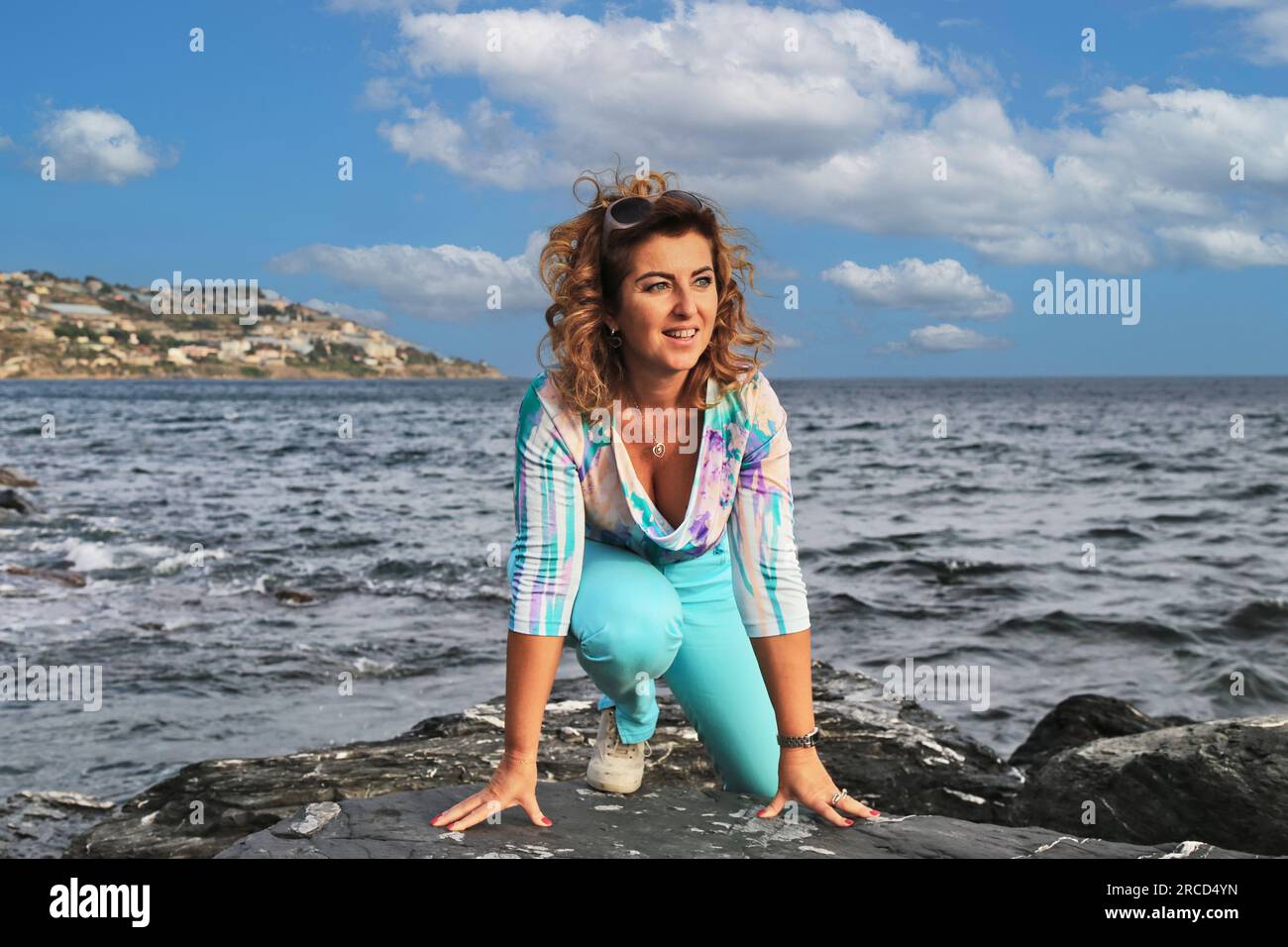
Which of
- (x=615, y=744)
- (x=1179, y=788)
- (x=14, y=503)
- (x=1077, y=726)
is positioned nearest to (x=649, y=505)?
(x=615, y=744)

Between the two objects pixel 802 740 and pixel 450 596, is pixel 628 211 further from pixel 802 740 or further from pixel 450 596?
pixel 450 596

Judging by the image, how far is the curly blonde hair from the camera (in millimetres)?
3262

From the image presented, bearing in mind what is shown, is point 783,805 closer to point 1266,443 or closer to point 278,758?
point 278,758

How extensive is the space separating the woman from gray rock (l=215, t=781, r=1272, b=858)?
0.10 metres

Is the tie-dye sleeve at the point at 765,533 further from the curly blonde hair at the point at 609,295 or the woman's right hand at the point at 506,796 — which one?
the woman's right hand at the point at 506,796

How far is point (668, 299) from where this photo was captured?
3.25 metres

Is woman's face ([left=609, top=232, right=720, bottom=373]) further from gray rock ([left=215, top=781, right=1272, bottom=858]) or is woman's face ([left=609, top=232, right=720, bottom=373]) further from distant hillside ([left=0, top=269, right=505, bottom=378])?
distant hillside ([left=0, top=269, right=505, bottom=378])

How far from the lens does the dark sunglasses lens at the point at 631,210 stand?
3.24 meters

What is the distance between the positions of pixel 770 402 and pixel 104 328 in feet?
478

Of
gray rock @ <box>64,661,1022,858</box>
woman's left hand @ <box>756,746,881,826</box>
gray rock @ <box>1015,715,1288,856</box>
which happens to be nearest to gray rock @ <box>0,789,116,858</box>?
gray rock @ <box>64,661,1022,858</box>

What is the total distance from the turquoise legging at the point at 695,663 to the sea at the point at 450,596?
3703 mm

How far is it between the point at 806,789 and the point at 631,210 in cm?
173

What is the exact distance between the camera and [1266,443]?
3644 cm
